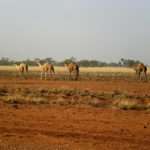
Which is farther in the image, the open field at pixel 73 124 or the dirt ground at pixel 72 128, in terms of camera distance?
the open field at pixel 73 124

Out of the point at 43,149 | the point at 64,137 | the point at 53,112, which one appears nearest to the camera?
the point at 43,149

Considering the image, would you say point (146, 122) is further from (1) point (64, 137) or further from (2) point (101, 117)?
(1) point (64, 137)

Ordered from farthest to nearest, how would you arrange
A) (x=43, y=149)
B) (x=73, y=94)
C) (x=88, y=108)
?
(x=73, y=94), (x=88, y=108), (x=43, y=149)

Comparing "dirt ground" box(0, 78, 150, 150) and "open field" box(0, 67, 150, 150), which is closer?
"dirt ground" box(0, 78, 150, 150)

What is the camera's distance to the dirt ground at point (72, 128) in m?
13.0

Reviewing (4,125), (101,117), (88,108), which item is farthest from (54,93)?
(4,125)

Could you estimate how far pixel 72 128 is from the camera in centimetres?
1598

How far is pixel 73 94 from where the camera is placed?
30031 mm

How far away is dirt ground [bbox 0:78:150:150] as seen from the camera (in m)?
13.0

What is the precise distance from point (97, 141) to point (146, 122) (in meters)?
5.00

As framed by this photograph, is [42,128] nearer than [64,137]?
No

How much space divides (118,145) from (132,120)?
5.67m

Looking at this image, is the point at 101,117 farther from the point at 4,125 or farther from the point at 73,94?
the point at 73,94

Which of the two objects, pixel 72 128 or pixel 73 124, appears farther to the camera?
pixel 73 124
